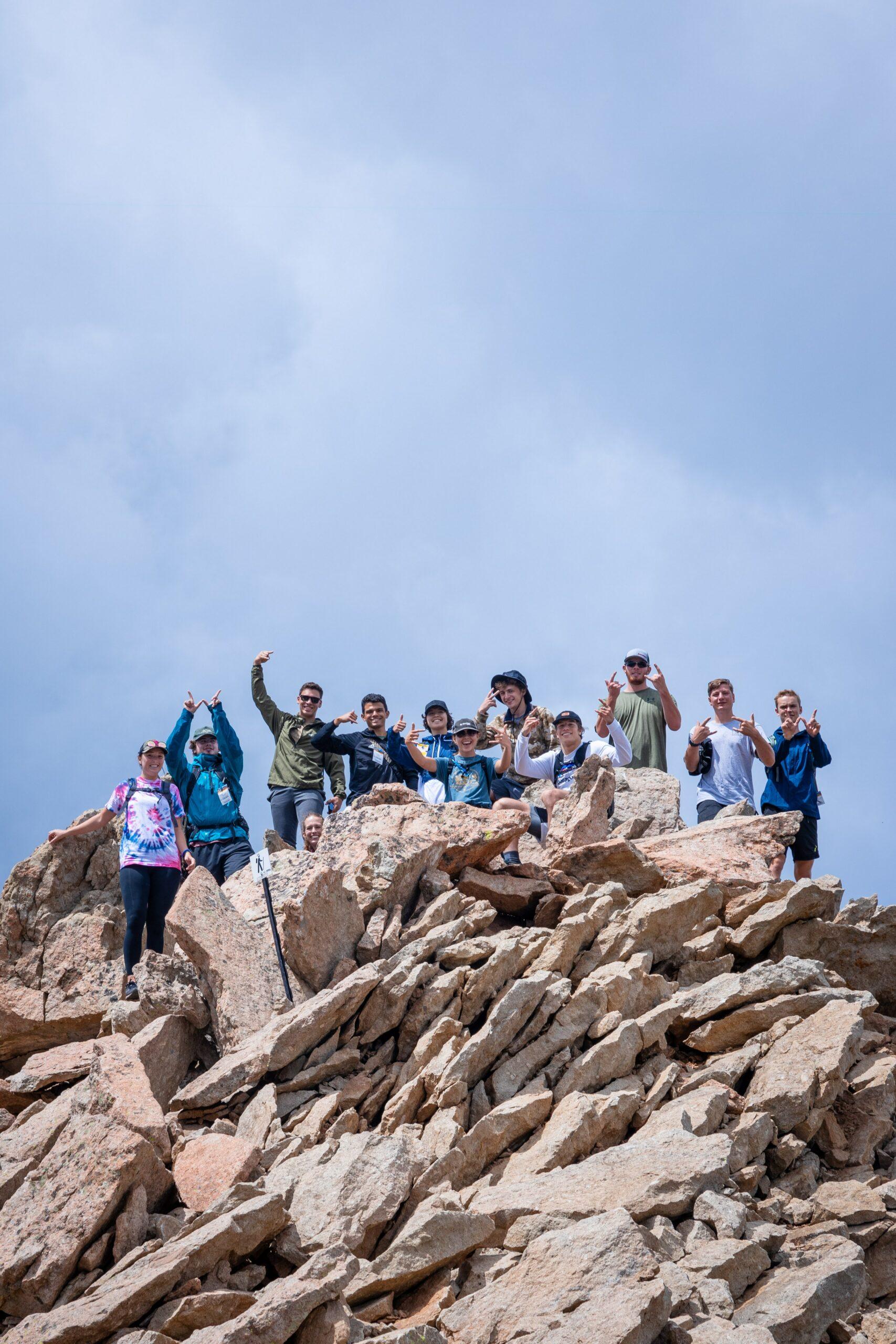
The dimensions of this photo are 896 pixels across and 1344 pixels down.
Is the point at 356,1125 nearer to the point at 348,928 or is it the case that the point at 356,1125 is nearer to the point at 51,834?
the point at 348,928

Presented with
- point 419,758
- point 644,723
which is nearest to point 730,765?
point 644,723

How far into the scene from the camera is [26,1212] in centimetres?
1023

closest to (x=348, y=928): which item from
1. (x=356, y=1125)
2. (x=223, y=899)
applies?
(x=223, y=899)

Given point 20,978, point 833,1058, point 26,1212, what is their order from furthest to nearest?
point 20,978
point 833,1058
point 26,1212

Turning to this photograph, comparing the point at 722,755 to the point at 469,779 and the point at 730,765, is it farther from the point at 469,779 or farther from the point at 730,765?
the point at 469,779

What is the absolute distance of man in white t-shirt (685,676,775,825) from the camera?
18141 mm

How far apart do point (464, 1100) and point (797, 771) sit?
8435 millimetres

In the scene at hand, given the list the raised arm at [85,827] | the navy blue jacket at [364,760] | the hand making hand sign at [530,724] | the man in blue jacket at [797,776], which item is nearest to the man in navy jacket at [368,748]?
the navy blue jacket at [364,760]

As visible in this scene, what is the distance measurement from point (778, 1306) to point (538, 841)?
9.57m

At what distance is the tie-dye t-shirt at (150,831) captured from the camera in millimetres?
15875

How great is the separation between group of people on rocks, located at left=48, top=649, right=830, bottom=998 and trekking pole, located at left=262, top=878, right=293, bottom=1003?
2520mm

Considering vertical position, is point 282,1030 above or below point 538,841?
below

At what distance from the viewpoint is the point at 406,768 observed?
19.1 m

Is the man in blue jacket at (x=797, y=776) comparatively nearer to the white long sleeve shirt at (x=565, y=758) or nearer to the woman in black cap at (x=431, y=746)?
the white long sleeve shirt at (x=565, y=758)
